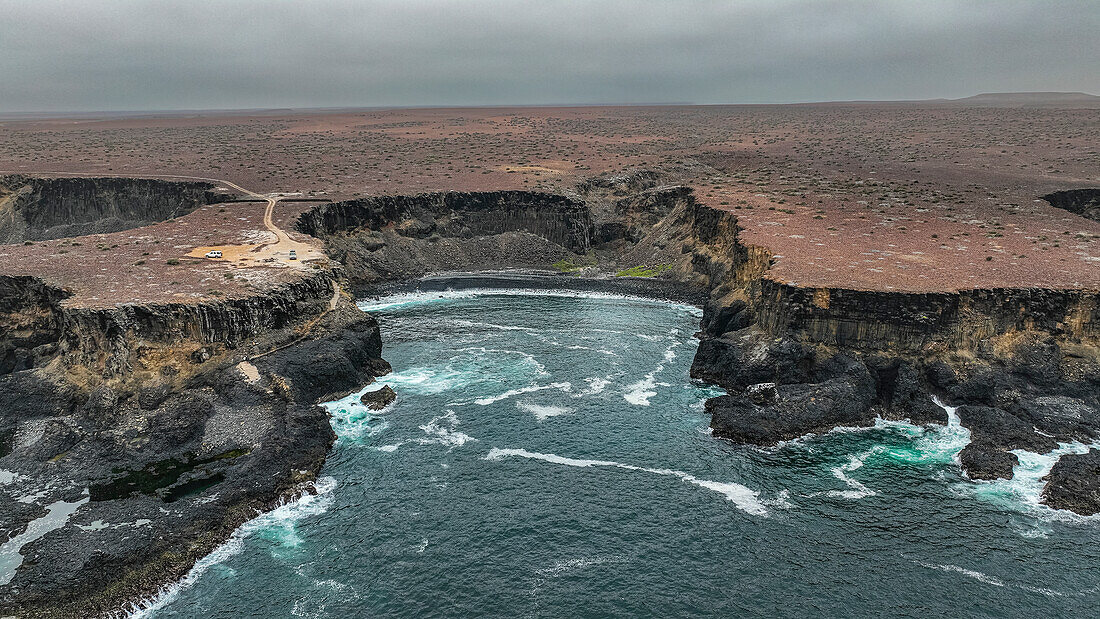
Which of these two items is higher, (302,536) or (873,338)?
(873,338)

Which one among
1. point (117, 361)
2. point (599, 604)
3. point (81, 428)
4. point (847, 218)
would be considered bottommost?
point (599, 604)

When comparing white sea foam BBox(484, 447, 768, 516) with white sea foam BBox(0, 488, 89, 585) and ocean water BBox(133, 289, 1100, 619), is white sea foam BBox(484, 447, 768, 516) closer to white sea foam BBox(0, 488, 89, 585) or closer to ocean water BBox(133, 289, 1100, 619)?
ocean water BBox(133, 289, 1100, 619)

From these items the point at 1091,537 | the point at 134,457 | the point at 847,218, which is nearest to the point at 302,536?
the point at 134,457

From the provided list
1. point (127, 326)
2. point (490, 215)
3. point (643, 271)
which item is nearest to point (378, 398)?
point (127, 326)

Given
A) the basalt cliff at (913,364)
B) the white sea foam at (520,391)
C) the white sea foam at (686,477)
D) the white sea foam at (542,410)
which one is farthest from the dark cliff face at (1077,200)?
the white sea foam at (542,410)

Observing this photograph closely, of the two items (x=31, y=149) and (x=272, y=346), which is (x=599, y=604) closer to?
(x=272, y=346)

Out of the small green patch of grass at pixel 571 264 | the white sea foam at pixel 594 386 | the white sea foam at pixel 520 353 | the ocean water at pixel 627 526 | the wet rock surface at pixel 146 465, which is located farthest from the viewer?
the small green patch of grass at pixel 571 264

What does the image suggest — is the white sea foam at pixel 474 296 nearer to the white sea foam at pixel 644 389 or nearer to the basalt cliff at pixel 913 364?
the basalt cliff at pixel 913 364
